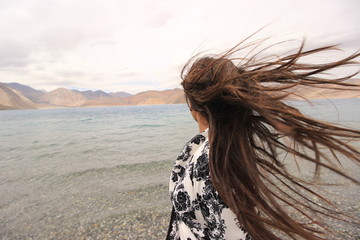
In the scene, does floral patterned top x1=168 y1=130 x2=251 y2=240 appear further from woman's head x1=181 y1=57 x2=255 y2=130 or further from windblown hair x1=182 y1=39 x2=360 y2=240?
woman's head x1=181 y1=57 x2=255 y2=130

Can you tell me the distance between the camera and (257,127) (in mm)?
1418

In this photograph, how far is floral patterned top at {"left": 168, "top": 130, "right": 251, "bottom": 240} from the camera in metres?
1.22

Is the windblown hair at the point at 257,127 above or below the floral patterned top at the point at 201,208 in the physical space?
above

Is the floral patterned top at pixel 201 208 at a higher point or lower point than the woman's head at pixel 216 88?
lower

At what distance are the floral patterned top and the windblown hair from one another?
72 millimetres

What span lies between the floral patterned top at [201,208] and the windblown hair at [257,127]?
72 millimetres

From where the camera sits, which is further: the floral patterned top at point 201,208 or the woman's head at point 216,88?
the woman's head at point 216,88

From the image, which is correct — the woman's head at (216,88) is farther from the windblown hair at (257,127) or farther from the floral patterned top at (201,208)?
the floral patterned top at (201,208)

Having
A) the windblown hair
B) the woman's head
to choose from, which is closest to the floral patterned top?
the windblown hair

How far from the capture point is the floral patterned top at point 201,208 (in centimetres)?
122

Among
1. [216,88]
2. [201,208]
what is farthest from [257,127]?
[201,208]

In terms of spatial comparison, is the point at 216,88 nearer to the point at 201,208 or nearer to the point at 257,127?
the point at 257,127

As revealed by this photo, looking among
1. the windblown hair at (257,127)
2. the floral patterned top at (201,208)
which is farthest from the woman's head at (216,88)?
the floral patterned top at (201,208)

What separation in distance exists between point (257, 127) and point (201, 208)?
24.8 inches
